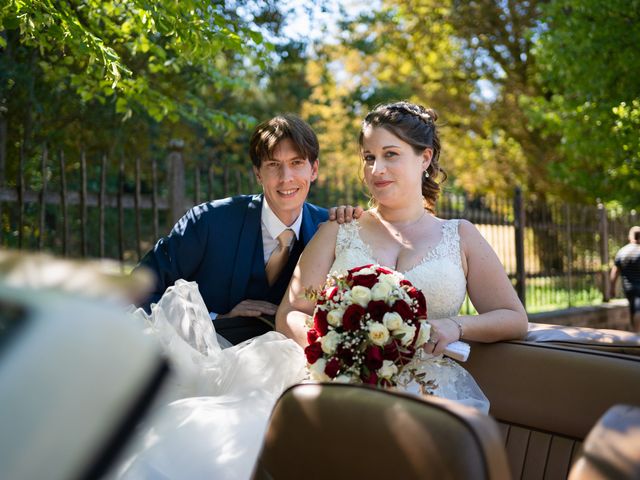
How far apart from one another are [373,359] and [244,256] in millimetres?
1495

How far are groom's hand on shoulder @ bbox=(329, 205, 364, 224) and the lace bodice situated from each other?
A: 0.08 m

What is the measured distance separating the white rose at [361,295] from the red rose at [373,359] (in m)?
0.17

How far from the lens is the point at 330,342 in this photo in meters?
2.45

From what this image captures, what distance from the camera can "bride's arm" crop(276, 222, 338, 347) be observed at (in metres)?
3.02

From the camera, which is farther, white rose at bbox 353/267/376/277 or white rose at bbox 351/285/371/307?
white rose at bbox 353/267/376/277

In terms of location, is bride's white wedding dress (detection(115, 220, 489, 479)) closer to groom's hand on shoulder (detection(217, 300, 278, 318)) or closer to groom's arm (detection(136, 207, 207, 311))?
groom's hand on shoulder (detection(217, 300, 278, 318))

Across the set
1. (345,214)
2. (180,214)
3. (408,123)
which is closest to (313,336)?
(345,214)

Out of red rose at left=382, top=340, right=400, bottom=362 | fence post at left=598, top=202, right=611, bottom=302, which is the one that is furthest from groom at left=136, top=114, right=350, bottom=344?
fence post at left=598, top=202, right=611, bottom=302

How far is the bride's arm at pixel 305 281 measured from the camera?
3.02m

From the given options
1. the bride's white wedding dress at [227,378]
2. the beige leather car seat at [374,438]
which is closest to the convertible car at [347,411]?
the beige leather car seat at [374,438]

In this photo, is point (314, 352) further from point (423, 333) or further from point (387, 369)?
point (423, 333)

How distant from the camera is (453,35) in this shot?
1902 centimetres

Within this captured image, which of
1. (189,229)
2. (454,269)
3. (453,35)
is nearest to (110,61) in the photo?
(189,229)

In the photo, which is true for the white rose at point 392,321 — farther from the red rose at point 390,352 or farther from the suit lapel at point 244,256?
the suit lapel at point 244,256
